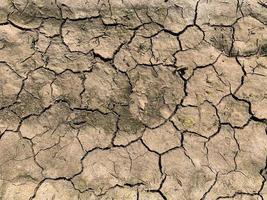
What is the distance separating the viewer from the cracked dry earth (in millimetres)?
3797

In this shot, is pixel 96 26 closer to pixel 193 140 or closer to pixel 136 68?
pixel 136 68

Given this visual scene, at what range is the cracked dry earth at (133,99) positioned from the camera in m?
3.80

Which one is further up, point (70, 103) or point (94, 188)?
point (70, 103)

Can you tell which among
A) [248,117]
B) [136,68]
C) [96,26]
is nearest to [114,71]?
[136,68]

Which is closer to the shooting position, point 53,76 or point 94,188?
point 94,188

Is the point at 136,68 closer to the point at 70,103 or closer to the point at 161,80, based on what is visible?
the point at 161,80

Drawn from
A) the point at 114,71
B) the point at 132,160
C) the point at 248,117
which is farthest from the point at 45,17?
the point at 248,117

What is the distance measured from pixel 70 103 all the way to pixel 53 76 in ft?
0.92

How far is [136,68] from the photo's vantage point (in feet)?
13.6

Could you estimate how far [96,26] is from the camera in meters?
4.23

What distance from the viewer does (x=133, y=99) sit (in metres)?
4.05

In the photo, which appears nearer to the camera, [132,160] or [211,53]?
[132,160]

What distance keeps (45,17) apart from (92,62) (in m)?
0.59

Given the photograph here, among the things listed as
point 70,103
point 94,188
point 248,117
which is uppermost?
point 248,117
